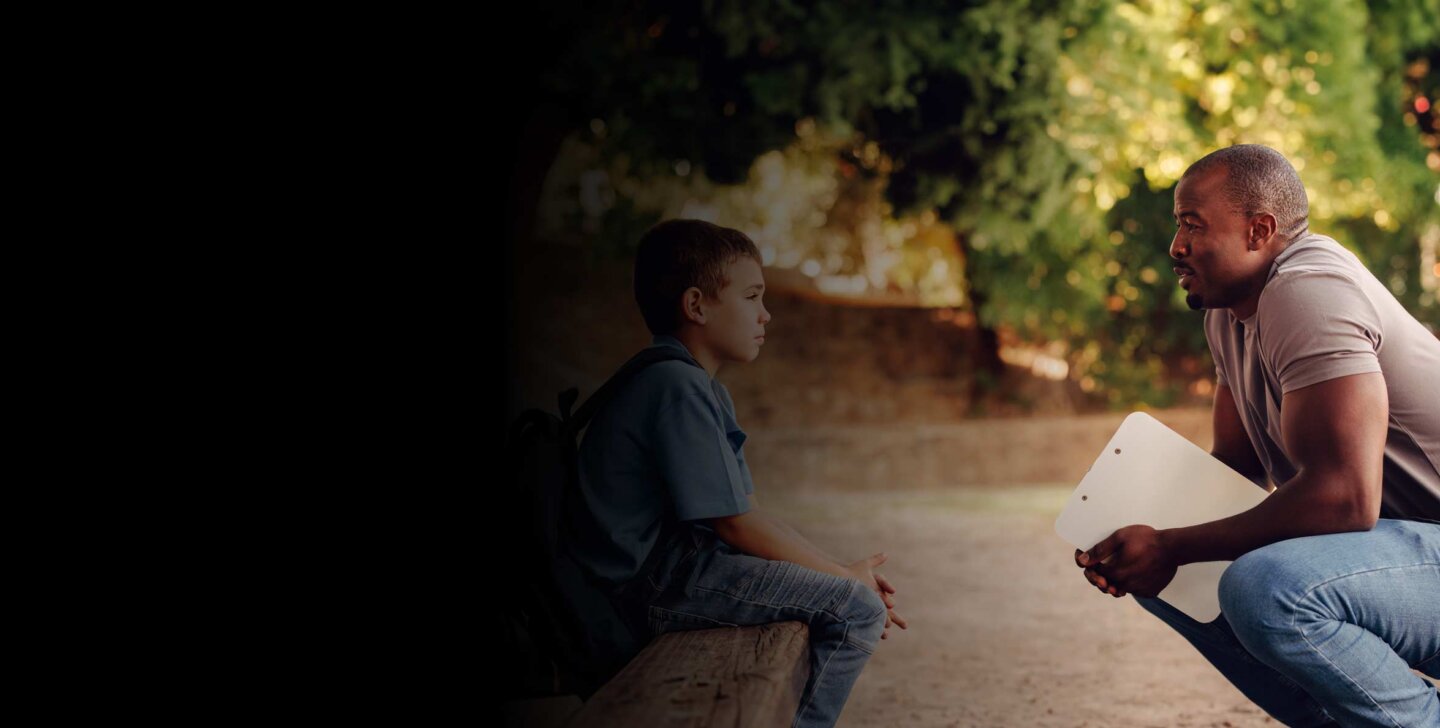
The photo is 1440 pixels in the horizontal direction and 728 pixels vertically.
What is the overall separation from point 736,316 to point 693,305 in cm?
9

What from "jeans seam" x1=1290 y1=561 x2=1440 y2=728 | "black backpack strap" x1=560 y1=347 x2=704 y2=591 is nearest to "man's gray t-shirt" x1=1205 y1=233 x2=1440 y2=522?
→ "jeans seam" x1=1290 y1=561 x2=1440 y2=728

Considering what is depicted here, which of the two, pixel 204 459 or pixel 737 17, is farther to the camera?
pixel 737 17

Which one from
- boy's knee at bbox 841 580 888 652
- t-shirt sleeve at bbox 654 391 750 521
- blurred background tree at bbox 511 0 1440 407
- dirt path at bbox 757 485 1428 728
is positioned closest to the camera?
t-shirt sleeve at bbox 654 391 750 521

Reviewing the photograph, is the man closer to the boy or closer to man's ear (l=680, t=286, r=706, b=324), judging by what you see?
the boy

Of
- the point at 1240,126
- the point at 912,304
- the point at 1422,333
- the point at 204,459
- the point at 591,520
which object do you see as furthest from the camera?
the point at 912,304

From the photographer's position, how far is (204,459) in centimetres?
281

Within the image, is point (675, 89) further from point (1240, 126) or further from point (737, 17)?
point (1240, 126)

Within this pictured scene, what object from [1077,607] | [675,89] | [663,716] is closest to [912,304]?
[675,89]

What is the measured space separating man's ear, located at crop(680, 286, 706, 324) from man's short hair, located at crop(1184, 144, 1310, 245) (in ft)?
3.18

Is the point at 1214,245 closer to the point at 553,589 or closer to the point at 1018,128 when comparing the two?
the point at 553,589

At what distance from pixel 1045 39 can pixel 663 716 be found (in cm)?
801

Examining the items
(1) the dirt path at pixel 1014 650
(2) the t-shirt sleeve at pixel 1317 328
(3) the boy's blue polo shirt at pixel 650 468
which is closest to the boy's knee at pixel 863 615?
(3) the boy's blue polo shirt at pixel 650 468

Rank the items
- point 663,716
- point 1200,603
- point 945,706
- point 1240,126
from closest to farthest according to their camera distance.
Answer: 1. point 663,716
2. point 1200,603
3. point 945,706
4. point 1240,126

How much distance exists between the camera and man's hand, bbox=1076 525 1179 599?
95.4 inches
